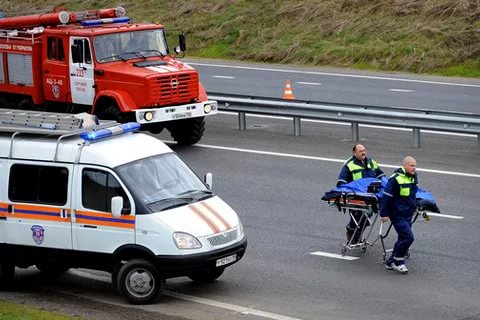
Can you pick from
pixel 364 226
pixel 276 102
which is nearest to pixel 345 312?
pixel 364 226

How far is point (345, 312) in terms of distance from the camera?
1358cm

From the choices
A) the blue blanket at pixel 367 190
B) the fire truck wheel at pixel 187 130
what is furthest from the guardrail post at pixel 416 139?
the blue blanket at pixel 367 190

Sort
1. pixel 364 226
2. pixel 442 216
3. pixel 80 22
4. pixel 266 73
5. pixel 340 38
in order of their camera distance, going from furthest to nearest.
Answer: pixel 340 38
pixel 266 73
pixel 80 22
pixel 442 216
pixel 364 226

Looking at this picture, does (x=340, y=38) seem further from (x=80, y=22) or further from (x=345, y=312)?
(x=345, y=312)

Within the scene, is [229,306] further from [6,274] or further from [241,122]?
[241,122]

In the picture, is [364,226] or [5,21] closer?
[364,226]

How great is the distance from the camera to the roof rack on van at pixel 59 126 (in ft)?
47.9

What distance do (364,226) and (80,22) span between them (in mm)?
11274

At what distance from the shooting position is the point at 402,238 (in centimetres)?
1509

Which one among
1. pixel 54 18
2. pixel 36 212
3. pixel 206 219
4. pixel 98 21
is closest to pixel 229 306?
pixel 206 219

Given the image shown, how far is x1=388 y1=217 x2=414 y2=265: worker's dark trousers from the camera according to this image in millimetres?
15062

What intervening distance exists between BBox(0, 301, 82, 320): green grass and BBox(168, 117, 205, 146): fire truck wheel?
10838mm

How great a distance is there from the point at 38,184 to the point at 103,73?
9472 millimetres

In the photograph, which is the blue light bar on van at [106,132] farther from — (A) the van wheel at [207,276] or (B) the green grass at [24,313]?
(B) the green grass at [24,313]
